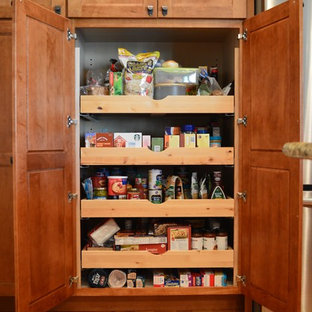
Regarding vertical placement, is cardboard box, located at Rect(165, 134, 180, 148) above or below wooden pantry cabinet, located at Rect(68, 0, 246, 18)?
below

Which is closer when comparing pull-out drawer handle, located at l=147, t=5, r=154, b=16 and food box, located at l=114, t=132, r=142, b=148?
pull-out drawer handle, located at l=147, t=5, r=154, b=16

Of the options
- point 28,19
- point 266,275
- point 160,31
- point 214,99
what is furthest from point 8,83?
point 266,275

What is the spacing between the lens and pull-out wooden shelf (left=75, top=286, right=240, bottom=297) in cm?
189

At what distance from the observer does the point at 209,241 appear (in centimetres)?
195

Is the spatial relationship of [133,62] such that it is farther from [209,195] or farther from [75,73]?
[209,195]

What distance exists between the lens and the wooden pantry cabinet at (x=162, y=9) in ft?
5.98

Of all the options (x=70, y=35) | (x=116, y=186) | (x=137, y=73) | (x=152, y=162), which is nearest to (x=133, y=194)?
(x=116, y=186)

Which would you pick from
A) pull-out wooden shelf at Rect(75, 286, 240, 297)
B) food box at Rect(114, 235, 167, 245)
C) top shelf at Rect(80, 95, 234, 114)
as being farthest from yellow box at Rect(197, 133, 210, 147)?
pull-out wooden shelf at Rect(75, 286, 240, 297)

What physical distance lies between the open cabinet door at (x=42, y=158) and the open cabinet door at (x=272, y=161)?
3.03 ft

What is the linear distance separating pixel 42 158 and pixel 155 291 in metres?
0.92

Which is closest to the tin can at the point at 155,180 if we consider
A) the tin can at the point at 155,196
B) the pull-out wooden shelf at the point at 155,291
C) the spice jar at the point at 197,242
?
the tin can at the point at 155,196

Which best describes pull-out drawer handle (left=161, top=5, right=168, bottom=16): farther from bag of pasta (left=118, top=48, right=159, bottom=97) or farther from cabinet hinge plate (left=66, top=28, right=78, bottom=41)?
cabinet hinge plate (left=66, top=28, right=78, bottom=41)

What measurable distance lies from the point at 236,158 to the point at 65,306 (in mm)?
1251

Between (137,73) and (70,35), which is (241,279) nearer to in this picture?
(137,73)
